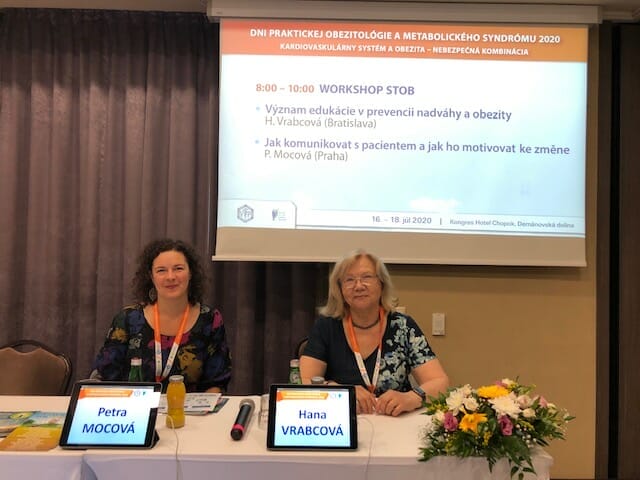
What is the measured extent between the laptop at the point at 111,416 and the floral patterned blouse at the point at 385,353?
781 millimetres

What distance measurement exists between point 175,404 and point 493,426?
0.94 meters

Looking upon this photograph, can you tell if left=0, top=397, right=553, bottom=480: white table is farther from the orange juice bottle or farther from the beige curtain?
the beige curtain

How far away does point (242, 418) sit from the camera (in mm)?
1725

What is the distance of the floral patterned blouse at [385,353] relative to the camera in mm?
2195

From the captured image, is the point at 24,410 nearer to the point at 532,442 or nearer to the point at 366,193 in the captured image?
the point at 532,442

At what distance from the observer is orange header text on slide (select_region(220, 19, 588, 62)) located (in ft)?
9.94

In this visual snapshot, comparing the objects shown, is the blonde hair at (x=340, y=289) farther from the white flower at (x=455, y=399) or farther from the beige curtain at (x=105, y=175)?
the beige curtain at (x=105, y=175)

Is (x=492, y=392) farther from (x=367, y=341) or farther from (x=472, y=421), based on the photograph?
(x=367, y=341)

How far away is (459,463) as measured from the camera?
1524mm

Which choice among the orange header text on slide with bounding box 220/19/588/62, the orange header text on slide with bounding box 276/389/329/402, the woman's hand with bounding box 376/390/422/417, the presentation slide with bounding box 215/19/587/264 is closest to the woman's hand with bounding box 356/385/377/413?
the woman's hand with bounding box 376/390/422/417

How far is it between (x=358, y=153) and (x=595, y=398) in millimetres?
1911

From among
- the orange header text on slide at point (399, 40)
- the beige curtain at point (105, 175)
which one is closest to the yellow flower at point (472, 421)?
the beige curtain at point (105, 175)

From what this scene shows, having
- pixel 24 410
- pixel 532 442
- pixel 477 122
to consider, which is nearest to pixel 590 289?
pixel 477 122

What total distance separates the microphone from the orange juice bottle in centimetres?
17
